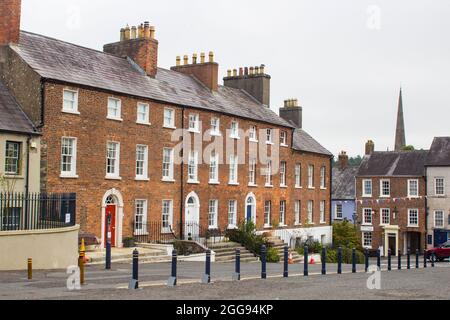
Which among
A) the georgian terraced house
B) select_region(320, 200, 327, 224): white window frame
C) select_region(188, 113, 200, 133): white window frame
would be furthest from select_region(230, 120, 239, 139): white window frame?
select_region(320, 200, 327, 224): white window frame

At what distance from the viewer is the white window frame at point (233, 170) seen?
123 feet

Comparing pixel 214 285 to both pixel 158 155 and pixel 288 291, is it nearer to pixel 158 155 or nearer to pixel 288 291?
pixel 288 291

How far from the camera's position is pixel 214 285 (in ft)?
53.1

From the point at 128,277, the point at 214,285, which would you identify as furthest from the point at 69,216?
the point at 214,285

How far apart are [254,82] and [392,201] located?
20.2 m

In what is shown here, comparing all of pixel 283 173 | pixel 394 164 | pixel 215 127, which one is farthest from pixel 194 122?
pixel 394 164

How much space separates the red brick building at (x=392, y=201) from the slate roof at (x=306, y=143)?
36.3 ft

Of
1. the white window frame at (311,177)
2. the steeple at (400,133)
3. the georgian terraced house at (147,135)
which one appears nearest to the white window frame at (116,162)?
the georgian terraced house at (147,135)

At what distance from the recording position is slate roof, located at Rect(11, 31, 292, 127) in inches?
1091

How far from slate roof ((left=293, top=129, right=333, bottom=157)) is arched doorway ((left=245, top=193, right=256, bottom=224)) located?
646 cm

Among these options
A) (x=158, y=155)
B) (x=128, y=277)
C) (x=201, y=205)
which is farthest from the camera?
(x=201, y=205)

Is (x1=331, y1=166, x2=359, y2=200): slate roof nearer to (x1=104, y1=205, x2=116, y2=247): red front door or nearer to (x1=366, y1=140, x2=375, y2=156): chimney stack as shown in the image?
(x1=366, y1=140, x2=375, y2=156): chimney stack

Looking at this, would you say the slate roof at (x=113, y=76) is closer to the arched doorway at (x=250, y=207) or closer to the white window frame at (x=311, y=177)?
the arched doorway at (x=250, y=207)
